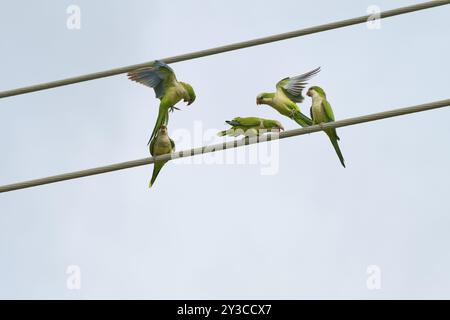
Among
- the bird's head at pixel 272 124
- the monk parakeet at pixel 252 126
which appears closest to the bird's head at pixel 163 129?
the monk parakeet at pixel 252 126

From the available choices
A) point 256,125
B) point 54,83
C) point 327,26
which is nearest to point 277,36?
point 327,26

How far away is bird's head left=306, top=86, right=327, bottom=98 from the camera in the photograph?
946cm

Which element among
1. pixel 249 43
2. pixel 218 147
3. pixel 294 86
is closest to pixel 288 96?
pixel 294 86

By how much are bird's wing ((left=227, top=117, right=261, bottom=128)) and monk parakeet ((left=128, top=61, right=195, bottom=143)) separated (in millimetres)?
600

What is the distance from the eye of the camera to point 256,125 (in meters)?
8.91

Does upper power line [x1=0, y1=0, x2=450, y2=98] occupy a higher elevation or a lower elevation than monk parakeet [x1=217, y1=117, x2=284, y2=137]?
higher

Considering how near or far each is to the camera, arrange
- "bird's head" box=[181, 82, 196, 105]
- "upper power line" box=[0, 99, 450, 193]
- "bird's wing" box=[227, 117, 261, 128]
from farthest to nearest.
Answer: "bird's head" box=[181, 82, 196, 105] → "bird's wing" box=[227, 117, 261, 128] → "upper power line" box=[0, 99, 450, 193]

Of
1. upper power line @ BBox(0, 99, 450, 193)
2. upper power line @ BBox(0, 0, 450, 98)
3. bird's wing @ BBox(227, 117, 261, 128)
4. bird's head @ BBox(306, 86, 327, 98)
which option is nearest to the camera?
upper power line @ BBox(0, 99, 450, 193)

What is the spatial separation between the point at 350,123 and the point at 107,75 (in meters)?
2.42

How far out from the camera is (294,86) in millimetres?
9461

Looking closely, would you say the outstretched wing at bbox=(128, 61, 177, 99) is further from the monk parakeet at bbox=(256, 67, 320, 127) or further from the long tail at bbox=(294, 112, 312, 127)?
the long tail at bbox=(294, 112, 312, 127)

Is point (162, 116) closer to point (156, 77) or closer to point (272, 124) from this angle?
point (156, 77)

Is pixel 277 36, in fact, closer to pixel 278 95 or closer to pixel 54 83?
pixel 278 95

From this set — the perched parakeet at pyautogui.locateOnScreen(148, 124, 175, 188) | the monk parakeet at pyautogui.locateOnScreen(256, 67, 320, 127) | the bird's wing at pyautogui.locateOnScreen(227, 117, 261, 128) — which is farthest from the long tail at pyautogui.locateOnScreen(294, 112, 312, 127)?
the perched parakeet at pyautogui.locateOnScreen(148, 124, 175, 188)
